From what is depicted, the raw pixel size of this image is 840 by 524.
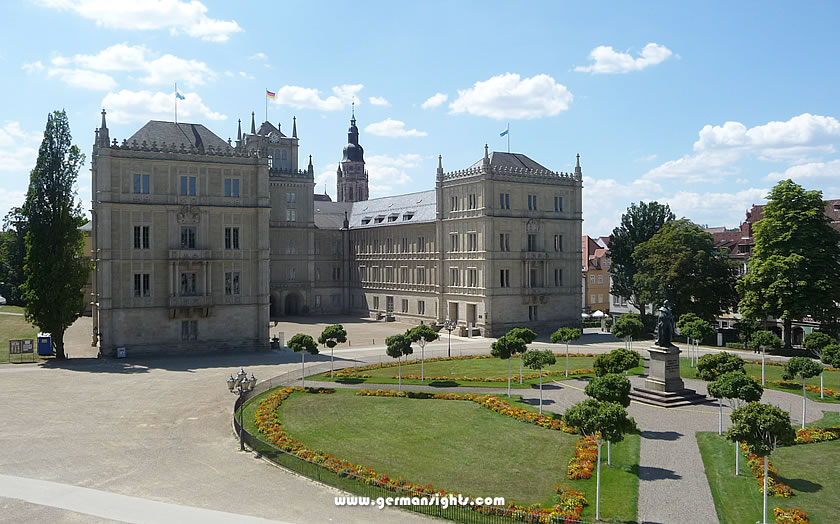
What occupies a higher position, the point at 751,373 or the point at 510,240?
the point at 510,240

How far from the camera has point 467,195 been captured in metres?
88.1

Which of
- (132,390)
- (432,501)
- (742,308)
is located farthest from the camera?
(742,308)

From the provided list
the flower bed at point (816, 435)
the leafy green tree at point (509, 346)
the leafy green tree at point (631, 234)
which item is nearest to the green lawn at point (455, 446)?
the leafy green tree at point (509, 346)

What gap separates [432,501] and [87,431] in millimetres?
21974

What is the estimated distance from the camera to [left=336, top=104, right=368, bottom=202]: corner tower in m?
168

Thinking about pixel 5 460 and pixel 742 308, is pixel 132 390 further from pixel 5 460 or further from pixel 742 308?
pixel 742 308

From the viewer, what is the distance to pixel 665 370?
148ft

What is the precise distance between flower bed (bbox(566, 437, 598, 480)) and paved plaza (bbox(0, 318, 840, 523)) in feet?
7.36

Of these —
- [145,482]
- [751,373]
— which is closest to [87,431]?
[145,482]

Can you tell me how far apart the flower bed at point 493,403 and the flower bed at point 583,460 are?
10.3 feet

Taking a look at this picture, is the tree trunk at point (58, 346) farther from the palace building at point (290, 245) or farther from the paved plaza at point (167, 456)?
the paved plaza at point (167, 456)

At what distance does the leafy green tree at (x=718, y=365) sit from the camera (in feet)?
143

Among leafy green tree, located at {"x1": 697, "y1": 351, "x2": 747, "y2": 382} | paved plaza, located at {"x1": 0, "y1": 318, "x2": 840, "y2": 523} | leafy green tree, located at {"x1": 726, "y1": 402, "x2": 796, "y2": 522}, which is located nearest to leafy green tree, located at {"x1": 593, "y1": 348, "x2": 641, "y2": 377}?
paved plaza, located at {"x1": 0, "y1": 318, "x2": 840, "y2": 523}

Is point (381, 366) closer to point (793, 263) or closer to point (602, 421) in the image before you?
point (602, 421)
